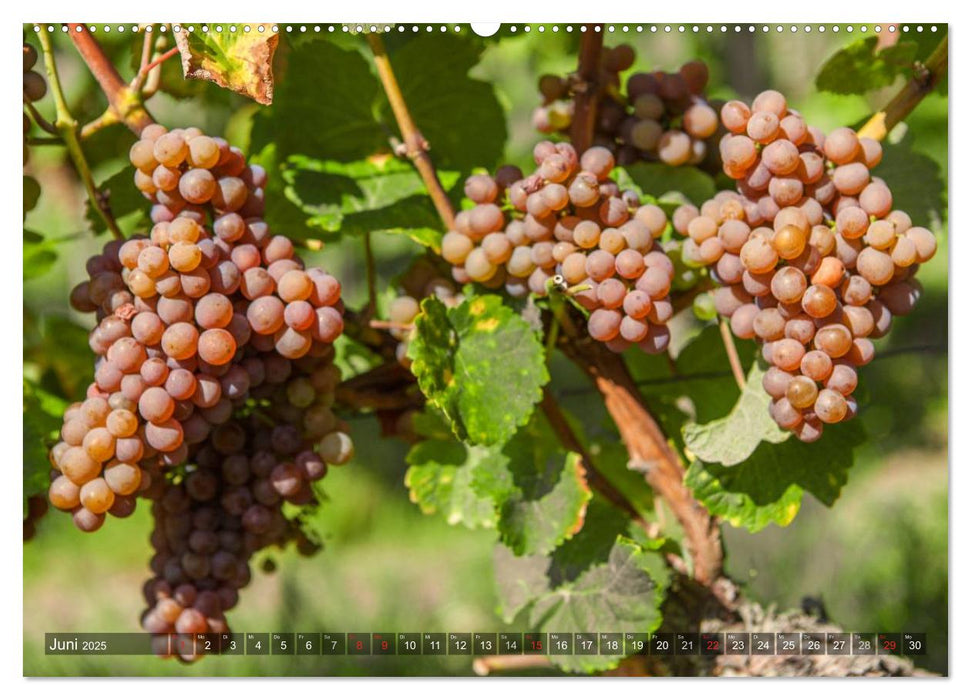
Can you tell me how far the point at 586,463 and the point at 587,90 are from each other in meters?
0.36

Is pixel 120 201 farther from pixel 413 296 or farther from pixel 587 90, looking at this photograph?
pixel 587 90

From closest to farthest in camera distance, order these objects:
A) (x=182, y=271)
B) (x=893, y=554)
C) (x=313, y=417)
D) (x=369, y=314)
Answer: (x=182, y=271)
(x=313, y=417)
(x=369, y=314)
(x=893, y=554)

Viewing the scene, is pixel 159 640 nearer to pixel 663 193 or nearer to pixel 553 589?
pixel 553 589

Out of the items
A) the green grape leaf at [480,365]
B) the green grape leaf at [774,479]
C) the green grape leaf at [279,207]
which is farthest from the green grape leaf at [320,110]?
the green grape leaf at [774,479]

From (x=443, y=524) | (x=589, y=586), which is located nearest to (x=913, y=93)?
(x=589, y=586)

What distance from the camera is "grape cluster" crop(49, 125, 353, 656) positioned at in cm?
77

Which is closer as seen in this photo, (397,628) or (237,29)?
(237,29)

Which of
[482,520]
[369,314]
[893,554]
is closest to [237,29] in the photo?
[369,314]

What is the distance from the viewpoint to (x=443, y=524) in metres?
2.43

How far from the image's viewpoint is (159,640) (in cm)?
91

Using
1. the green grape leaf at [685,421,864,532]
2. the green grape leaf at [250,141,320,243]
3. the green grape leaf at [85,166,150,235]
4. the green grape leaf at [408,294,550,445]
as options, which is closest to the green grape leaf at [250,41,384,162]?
the green grape leaf at [250,141,320,243]

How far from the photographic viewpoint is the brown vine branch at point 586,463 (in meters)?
0.98

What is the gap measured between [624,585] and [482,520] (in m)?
0.15

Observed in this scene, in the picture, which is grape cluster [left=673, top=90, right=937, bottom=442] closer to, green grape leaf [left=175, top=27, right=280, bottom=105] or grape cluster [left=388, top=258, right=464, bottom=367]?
grape cluster [left=388, top=258, right=464, bottom=367]
